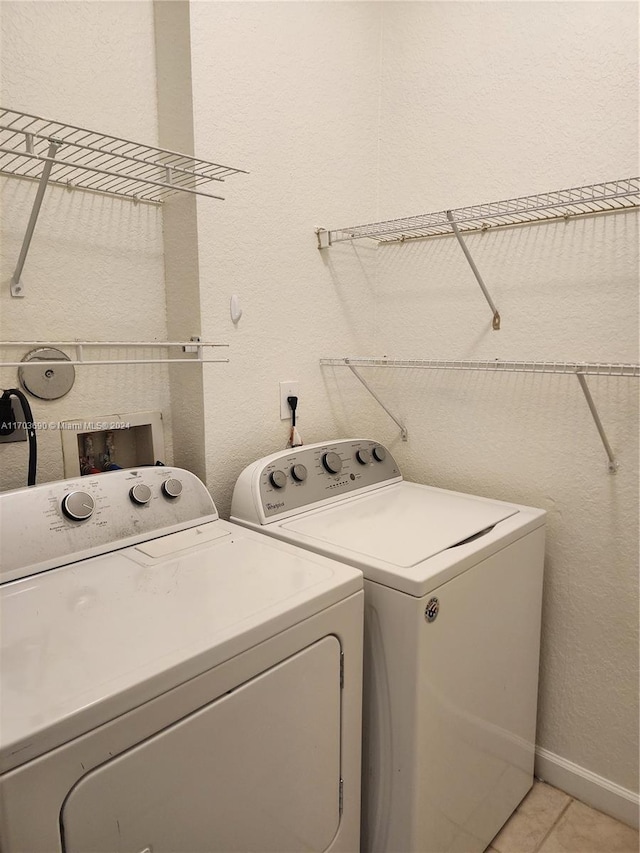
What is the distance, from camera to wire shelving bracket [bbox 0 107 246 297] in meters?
1.23

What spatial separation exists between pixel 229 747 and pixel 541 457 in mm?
1251

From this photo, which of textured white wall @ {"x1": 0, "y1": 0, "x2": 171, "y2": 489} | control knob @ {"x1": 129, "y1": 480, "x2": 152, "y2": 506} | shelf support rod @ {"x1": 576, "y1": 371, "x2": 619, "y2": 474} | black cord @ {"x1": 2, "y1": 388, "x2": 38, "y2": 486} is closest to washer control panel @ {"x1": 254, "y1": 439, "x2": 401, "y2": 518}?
control knob @ {"x1": 129, "y1": 480, "x2": 152, "y2": 506}

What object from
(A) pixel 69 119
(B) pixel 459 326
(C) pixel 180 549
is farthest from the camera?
(B) pixel 459 326

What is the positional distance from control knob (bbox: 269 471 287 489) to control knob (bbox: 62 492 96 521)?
0.49 metres

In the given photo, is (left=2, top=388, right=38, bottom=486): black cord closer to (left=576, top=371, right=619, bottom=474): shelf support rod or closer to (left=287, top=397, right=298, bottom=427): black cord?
(left=287, top=397, right=298, bottom=427): black cord

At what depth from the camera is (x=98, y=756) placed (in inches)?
30.5

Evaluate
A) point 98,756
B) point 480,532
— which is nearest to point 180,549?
point 98,756

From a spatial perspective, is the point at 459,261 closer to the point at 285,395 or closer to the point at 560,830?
the point at 285,395

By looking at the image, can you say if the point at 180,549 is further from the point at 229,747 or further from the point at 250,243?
the point at 250,243

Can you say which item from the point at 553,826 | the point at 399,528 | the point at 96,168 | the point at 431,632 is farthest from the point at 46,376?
the point at 553,826

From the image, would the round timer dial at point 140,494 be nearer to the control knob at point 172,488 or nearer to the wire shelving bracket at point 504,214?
the control knob at point 172,488

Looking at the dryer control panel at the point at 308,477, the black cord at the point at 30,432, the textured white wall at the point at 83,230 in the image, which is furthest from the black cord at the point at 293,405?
the black cord at the point at 30,432

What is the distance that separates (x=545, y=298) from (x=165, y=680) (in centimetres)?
147

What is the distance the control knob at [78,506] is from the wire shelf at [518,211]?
3.77 ft
